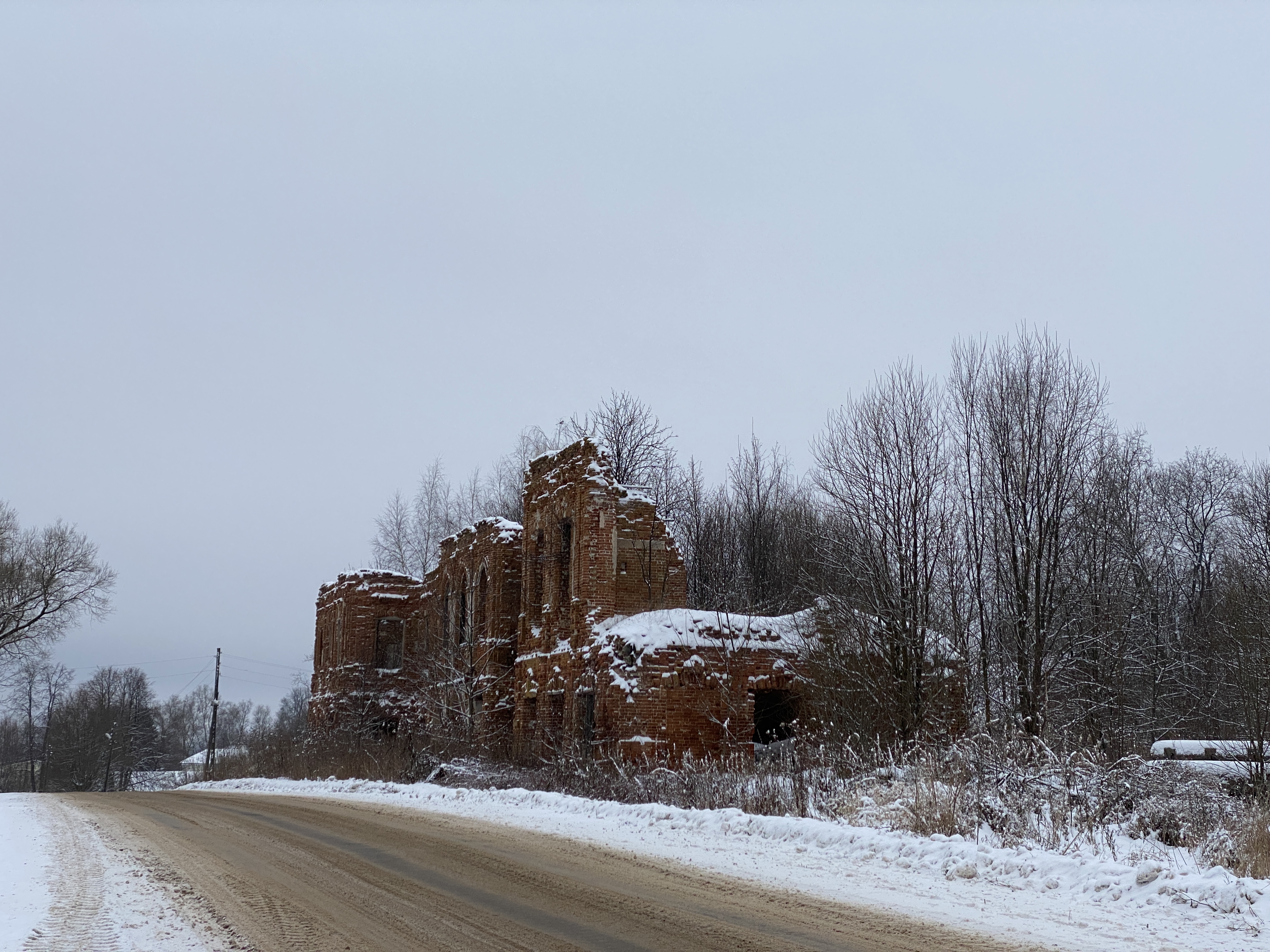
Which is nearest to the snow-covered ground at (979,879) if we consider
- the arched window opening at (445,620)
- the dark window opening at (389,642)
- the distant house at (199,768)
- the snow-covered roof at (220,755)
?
the arched window opening at (445,620)

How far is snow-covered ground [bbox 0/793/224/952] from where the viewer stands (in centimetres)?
626

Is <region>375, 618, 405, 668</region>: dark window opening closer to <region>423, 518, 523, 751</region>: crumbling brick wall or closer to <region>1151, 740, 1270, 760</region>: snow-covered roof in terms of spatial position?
<region>423, 518, 523, 751</region>: crumbling brick wall

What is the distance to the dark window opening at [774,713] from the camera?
22.3 metres

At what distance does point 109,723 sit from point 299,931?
73226mm

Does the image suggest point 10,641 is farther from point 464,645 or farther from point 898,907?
point 898,907

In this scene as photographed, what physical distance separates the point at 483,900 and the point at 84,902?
10.1ft

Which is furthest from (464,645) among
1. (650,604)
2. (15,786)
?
(15,786)

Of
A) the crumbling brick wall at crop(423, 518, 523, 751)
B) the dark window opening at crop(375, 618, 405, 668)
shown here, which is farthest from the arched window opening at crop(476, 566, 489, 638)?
the dark window opening at crop(375, 618, 405, 668)

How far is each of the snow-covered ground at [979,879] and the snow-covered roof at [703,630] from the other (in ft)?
26.8

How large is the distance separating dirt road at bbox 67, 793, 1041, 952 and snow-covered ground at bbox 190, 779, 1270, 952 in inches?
19.4

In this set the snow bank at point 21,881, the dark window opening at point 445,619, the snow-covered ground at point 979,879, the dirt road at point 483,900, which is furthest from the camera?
the dark window opening at point 445,619

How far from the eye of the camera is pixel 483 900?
7688 mm

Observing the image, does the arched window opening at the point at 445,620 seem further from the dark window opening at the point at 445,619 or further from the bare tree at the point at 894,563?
the bare tree at the point at 894,563

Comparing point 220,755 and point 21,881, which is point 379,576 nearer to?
point 220,755
